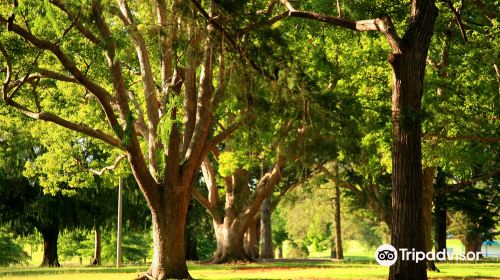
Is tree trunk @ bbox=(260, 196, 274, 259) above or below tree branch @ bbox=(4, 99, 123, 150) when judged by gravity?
below

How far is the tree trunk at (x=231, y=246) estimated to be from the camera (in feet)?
115

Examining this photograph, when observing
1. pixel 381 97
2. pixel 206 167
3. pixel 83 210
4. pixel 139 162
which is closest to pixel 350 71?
pixel 381 97

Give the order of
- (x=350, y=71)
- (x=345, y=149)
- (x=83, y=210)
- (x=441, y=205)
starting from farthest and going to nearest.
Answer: (x=441, y=205), (x=83, y=210), (x=350, y=71), (x=345, y=149)

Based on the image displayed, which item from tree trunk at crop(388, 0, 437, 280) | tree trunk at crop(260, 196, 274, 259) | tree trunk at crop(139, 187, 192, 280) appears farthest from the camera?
tree trunk at crop(260, 196, 274, 259)

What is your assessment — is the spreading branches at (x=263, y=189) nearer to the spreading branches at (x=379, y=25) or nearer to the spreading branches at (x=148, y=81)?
the spreading branches at (x=148, y=81)

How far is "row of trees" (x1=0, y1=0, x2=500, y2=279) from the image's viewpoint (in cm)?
1234

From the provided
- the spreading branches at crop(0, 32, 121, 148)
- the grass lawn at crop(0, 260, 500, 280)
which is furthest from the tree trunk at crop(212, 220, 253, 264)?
the spreading branches at crop(0, 32, 121, 148)

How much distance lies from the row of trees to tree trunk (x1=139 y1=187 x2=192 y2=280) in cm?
4

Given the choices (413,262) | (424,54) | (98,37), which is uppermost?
(98,37)

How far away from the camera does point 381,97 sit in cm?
2359

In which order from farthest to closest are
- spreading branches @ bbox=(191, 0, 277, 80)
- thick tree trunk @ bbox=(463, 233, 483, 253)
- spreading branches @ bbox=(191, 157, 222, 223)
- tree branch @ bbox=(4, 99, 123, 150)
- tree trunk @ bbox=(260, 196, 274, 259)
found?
1. thick tree trunk @ bbox=(463, 233, 483, 253)
2. tree trunk @ bbox=(260, 196, 274, 259)
3. spreading branches @ bbox=(191, 157, 222, 223)
4. tree branch @ bbox=(4, 99, 123, 150)
5. spreading branches @ bbox=(191, 0, 277, 80)

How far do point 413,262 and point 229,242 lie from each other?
2184 cm

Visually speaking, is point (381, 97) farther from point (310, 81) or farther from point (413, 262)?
point (310, 81)

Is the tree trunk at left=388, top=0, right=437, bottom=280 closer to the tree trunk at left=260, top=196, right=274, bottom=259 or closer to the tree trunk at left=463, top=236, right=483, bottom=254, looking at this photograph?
the tree trunk at left=260, top=196, right=274, bottom=259
